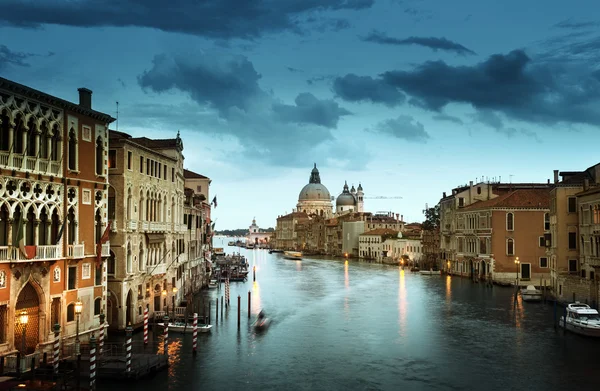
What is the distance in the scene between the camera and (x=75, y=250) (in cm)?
2314

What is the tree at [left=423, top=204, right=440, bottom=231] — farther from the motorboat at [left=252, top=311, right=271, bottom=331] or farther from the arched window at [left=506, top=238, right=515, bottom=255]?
the motorboat at [left=252, top=311, right=271, bottom=331]

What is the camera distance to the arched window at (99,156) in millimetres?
25047

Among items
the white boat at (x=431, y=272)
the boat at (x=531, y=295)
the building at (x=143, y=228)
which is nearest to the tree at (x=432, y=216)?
the white boat at (x=431, y=272)

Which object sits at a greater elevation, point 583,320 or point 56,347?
point 56,347

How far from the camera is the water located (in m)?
22.0

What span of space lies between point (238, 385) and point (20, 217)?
9223 millimetres

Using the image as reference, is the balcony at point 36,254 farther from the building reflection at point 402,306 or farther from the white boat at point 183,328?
the building reflection at point 402,306

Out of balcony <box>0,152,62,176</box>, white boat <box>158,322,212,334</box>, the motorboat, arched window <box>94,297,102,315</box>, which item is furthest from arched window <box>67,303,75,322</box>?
the motorboat

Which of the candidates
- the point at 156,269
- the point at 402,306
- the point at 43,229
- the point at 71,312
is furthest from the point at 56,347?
the point at 402,306

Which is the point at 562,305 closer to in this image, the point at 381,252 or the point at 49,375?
the point at 49,375

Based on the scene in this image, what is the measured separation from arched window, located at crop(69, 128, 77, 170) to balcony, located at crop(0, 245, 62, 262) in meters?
3.17

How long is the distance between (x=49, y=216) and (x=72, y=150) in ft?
9.47

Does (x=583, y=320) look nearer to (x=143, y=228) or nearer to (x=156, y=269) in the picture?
(x=156, y=269)

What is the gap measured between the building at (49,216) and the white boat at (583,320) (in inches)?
858
